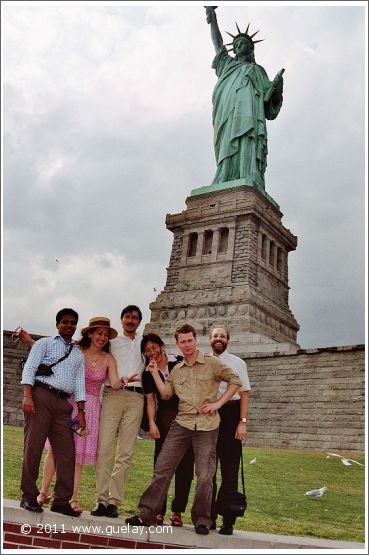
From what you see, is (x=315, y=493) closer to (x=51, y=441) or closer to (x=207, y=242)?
(x=51, y=441)

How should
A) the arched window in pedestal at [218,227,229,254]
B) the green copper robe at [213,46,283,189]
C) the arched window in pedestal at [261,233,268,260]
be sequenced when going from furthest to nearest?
the green copper robe at [213,46,283,189], the arched window in pedestal at [261,233,268,260], the arched window in pedestal at [218,227,229,254]

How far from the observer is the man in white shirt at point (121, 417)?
4934 mm

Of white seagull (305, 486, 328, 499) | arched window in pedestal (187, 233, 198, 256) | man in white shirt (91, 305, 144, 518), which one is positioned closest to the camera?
man in white shirt (91, 305, 144, 518)

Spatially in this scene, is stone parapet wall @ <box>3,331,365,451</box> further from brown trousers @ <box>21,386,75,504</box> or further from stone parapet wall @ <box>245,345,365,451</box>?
brown trousers @ <box>21,386,75,504</box>

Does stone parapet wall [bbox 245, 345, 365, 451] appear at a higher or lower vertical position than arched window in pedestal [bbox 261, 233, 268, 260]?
lower

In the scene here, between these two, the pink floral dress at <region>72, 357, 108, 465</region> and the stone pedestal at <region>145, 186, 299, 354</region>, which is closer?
the pink floral dress at <region>72, 357, 108, 465</region>

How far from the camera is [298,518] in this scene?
6965 mm

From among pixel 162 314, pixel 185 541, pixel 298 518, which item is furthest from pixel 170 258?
pixel 185 541

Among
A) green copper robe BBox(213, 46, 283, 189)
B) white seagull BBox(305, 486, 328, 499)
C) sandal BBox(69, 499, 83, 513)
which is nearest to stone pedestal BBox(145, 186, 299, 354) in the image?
green copper robe BBox(213, 46, 283, 189)

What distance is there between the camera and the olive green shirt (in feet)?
15.9

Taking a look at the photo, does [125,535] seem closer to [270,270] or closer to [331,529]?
[331,529]

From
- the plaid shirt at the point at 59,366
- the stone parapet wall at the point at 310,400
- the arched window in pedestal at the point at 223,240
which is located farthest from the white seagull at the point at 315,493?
the arched window in pedestal at the point at 223,240

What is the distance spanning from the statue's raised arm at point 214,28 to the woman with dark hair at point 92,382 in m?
27.7

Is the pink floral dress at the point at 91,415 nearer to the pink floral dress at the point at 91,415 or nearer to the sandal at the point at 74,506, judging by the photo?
the pink floral dress at the point at 91,415
